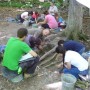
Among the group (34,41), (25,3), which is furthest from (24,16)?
(34,41)

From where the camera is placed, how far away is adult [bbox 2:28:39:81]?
7.01 m

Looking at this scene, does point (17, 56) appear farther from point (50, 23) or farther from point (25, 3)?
point (25, 3)

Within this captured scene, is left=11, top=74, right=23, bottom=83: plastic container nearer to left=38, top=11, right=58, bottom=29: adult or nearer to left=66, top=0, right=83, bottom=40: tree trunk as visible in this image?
left=66, top=0, right=83, bottom=40: tree trunk

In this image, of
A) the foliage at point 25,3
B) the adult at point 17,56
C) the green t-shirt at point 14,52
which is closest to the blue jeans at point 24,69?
the adult at point 17,56

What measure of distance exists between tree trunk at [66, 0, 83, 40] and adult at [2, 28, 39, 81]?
307 cm

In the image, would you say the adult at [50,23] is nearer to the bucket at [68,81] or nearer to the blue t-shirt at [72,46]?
the blue t-shirt at [72,46]

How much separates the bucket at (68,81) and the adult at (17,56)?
0.93 metres

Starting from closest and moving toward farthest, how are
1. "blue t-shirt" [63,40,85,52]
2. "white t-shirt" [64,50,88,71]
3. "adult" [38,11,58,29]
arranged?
1. "white t-shirt" [64,50,88,71]
2. "blue t-shirt" [63,40,85,52]
3. "adult" [38,11,58,29]

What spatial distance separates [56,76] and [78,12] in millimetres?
3060

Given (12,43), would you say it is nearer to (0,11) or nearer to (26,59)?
(26,59)

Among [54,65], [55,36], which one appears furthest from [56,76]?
[55,36]

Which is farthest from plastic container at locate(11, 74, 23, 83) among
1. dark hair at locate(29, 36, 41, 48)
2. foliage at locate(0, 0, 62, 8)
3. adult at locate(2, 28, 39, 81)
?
foliage at locate(0, 0, 62, 8)

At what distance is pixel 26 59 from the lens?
23.3 ft

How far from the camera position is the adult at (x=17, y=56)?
7.01 meters
